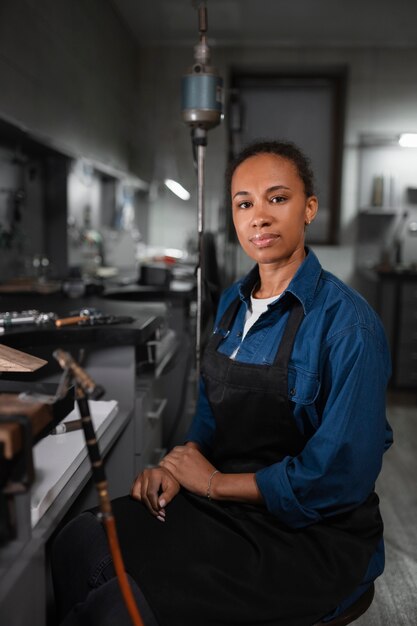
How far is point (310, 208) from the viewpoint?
1221 millimetres

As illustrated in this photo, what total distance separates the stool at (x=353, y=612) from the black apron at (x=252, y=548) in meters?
0.04

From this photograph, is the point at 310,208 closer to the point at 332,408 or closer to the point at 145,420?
the point at 332,408

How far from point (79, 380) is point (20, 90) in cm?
206

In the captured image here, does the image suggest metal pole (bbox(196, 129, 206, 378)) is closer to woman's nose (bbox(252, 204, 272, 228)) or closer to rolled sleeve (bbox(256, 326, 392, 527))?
woman's nose (bbox(252, 204, 272, 228))

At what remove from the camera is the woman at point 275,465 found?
89 cm

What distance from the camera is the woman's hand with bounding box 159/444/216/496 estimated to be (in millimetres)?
1081

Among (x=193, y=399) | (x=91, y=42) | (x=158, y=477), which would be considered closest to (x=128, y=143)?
(x=91, y=42)

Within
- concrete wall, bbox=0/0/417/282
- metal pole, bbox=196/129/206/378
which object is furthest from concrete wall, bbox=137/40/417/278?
metal pole, bbox=196/129/206/378

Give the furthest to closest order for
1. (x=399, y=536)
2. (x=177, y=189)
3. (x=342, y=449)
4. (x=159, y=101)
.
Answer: (x=159, y=101)
(x=177, y=189)
(x=399, y=536)
(x=342, y=449)

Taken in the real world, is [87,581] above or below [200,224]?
below

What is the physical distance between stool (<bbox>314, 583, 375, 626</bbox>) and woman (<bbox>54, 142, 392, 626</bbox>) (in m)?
0.02

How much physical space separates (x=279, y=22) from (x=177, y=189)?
64.2 inches

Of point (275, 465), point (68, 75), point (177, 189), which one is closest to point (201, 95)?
point (275, 465)

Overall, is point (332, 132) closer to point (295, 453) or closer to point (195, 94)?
point (195, 94)
